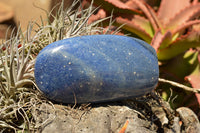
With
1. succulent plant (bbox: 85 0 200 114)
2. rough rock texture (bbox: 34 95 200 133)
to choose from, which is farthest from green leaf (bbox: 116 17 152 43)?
rough rock texture (bbox: 34 95 200 133)

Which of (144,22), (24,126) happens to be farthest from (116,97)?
(144,22)

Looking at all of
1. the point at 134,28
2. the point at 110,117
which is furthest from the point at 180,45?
the point at 110,117

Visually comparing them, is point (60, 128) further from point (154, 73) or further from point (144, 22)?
point (144, 22)

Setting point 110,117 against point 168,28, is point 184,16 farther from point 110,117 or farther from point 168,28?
point 110,117

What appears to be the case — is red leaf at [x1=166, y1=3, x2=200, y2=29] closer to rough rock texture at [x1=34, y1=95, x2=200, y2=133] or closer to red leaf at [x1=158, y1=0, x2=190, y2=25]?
red leaf at [x1=158, y1=0, x2=190, y2=25]

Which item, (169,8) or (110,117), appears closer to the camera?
(110,117)

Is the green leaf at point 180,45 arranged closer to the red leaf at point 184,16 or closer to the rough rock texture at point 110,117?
the red leaf at point 184,16
